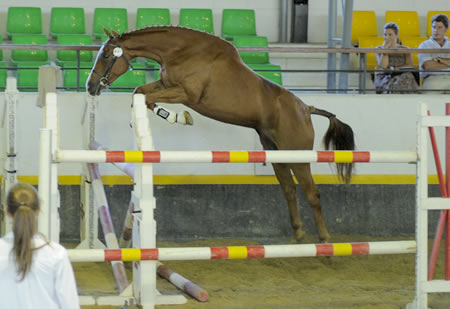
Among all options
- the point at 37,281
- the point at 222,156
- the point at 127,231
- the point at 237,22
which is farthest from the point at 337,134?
the point at 37,281

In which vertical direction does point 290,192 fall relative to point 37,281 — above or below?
below

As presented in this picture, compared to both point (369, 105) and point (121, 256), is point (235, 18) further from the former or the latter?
point (121, 256)

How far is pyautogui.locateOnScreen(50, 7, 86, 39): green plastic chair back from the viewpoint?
947cm

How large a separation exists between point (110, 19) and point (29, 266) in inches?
290

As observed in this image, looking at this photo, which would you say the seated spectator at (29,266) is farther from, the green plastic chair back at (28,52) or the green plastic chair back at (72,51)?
the green plastic chair back at (28,52)

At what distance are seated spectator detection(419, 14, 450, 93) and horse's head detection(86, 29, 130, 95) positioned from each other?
315 centimetres

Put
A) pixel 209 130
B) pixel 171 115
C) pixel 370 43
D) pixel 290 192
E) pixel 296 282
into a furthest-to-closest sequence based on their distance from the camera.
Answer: pixel 370 43 < pixel 209 130 < pixel 290 192 < pixel 171 115 < pixel 296 282

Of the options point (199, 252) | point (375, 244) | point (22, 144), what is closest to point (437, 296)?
point (375, 244)

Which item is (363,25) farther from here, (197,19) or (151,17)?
(151,17)

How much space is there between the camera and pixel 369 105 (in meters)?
6.94

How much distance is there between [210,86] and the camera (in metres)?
5.78

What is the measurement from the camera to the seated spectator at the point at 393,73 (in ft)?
23.7

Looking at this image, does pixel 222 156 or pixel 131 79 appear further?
pixel 131 79

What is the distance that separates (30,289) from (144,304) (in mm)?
1559
